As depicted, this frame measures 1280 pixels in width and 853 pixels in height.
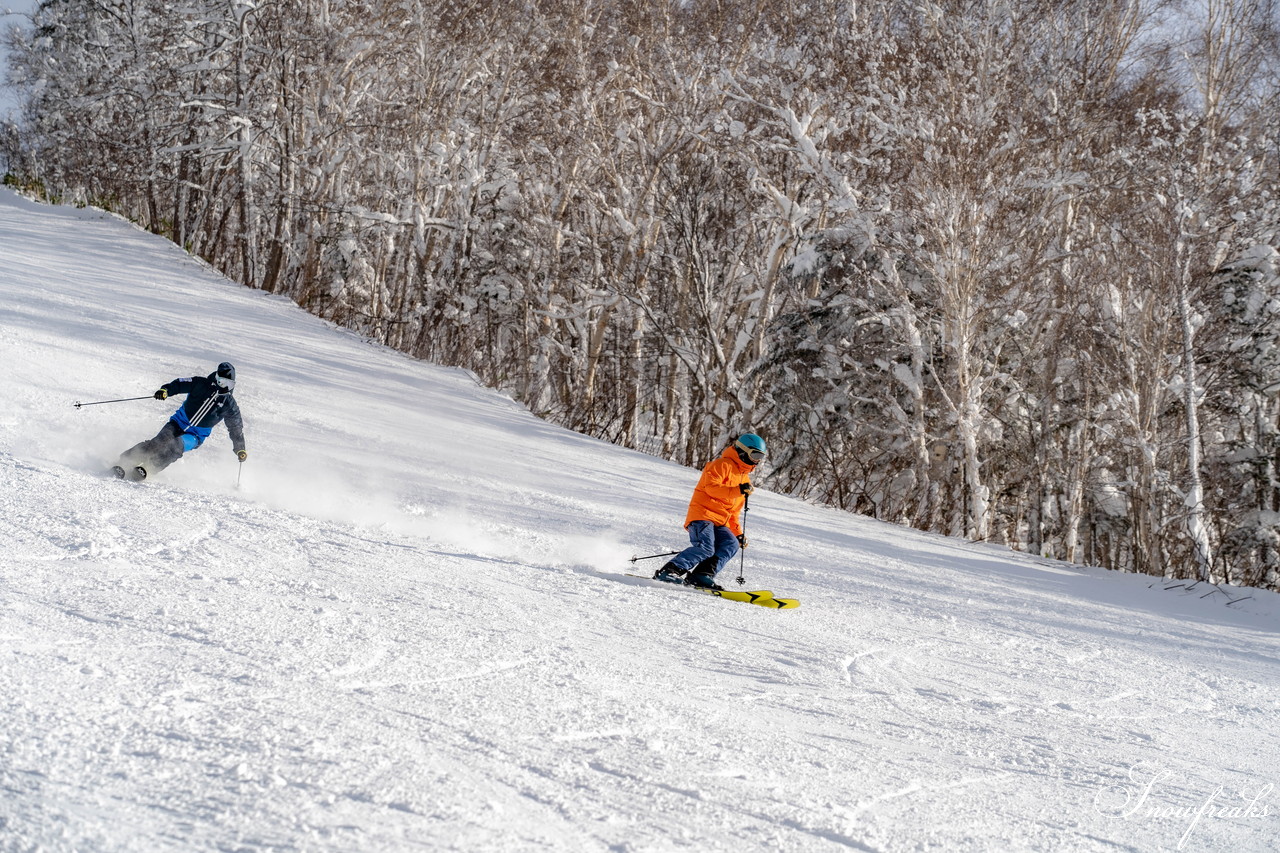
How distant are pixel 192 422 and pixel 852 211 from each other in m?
10.1

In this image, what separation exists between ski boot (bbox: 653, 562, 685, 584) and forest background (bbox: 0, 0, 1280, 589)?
795cm

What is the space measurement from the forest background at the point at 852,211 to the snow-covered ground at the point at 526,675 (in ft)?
21.2

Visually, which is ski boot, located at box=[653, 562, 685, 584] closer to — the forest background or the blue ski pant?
the blue ski pant

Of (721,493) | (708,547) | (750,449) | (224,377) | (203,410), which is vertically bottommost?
(708,547)

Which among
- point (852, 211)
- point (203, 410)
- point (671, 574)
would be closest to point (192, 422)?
point (203, 410)

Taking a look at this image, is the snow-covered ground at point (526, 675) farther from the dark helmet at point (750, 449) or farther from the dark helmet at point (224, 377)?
the dark helmet at point (750, 449)

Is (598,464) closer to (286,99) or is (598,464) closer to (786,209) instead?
(786,209)

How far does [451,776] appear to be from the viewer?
3.01 meters

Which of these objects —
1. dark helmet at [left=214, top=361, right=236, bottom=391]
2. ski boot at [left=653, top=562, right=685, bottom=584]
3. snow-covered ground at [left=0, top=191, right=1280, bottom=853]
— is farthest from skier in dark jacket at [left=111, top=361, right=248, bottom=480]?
ski boot at [left=653, top=562, right=685, bottom=584]

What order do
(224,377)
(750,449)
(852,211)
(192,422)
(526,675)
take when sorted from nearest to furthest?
(526,675)
(750,449)
(192,422)
(224,377)
(852,211)

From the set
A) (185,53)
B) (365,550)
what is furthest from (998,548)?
(185,53)

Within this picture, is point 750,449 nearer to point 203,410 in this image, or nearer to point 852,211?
point 203,410

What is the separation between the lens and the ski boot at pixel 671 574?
23.5 feet

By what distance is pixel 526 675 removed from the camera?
14.0ft
